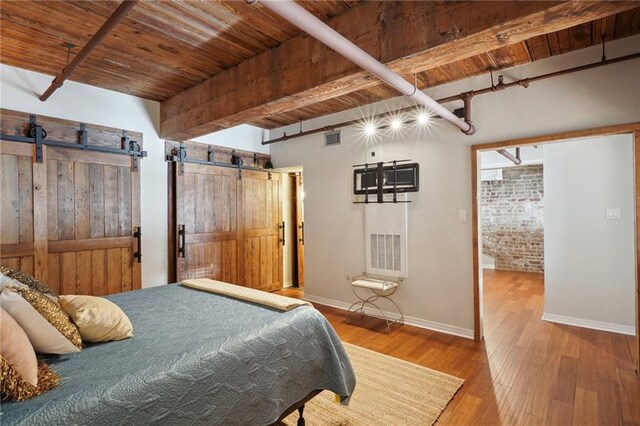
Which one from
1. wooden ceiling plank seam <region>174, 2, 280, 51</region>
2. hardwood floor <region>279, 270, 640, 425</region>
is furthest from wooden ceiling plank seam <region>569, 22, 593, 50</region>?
hardwood floor <region>279, 270, 640, 425</region>

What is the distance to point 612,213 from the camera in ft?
11.6

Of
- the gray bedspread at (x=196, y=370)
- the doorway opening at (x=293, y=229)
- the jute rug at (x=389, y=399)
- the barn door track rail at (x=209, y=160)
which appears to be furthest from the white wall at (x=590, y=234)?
the barn door track rail at (x=209, y=160)

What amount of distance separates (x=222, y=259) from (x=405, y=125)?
3.07 m

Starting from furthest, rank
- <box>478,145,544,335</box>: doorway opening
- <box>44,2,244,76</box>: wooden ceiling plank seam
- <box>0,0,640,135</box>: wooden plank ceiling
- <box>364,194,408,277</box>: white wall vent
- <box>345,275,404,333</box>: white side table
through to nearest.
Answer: <box>478,145,544,335</box>: doorway opening
<box>364,194,408,277</box>: white wall vent
<box>345,275,404,333</box>: white side table
<box>44,2,244,76</box>: wooden ceiling plank seam
<box>0,0,640,135</box>: wooden plank ceiling

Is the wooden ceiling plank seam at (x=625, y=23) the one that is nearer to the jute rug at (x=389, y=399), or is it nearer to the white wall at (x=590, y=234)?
the white wall at (x=590, y=234)

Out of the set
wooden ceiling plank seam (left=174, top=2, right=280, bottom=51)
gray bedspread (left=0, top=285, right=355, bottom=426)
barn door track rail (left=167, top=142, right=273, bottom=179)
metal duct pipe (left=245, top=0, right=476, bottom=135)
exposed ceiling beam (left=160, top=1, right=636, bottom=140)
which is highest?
wooden ceiling plank seam (left=174, top=2, right=280, bottom=51)

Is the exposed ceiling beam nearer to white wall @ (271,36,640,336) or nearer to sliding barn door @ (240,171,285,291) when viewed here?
white wall @ (271,36,640,336)

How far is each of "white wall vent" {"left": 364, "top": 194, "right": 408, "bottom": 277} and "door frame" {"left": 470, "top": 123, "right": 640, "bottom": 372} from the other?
781 mm

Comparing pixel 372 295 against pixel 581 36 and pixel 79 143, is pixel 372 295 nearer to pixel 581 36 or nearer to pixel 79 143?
pixel 581 36

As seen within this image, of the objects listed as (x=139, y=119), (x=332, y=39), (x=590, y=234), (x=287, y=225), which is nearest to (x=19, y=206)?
(x=139, y=119)

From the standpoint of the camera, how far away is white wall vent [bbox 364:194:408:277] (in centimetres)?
388

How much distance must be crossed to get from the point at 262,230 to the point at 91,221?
2334mm

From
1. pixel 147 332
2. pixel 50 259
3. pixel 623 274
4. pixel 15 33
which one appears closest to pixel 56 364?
pixel 147 332

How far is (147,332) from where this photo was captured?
67.1 inches
